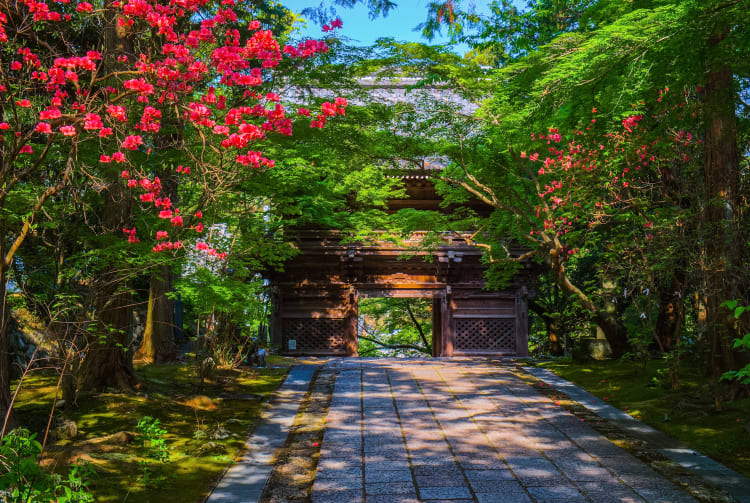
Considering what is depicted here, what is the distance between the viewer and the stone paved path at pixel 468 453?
14.8ft

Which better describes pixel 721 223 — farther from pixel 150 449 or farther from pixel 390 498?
pixel 150 449

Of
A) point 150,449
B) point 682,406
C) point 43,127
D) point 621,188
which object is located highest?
point 621,188

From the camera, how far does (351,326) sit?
1630 centimetres

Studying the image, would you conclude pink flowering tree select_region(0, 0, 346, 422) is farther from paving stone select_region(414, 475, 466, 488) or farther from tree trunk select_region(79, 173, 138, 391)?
paving stone select_region(414, 475, 466, 488)

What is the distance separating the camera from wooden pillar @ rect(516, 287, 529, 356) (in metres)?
16.5

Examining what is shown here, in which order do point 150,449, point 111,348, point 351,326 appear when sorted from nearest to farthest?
point 150,449 < point 111,348 < point 351,326

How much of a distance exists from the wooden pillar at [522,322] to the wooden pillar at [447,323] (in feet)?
6.35

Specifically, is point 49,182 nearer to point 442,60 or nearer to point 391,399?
point 391,399

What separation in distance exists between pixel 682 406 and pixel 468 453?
9.98ft

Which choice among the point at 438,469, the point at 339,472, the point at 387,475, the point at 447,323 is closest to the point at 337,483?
the point at 339,472

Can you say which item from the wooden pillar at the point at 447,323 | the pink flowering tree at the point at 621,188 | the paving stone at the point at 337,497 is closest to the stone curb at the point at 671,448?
the pink flowering tree at the point at 621,188

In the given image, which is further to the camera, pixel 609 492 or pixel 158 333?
pixel 158 333

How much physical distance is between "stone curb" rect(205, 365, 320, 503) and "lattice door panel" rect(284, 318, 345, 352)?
7.09m

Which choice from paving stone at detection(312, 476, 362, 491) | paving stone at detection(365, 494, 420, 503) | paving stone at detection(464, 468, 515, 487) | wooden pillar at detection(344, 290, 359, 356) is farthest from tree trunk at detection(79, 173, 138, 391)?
wooden pillar at detection(344, 290, 359, 356)
